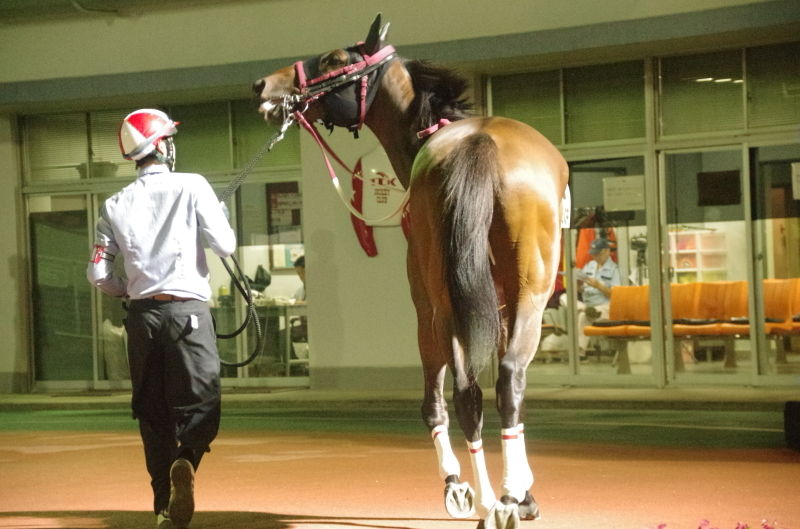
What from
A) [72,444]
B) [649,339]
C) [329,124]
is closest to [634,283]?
[649,339]

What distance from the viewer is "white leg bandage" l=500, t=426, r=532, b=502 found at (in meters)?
4.62

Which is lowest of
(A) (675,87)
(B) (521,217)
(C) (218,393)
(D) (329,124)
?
(C) (218,393)

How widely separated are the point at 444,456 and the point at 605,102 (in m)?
9.93

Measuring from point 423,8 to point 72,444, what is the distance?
7885 mm

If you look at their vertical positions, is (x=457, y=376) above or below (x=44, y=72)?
below

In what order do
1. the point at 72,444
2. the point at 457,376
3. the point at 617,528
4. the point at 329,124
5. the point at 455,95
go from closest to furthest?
the point at 457,376
the point at 617,528
the point at 455,95
the point at 329,124
the point at 72,444

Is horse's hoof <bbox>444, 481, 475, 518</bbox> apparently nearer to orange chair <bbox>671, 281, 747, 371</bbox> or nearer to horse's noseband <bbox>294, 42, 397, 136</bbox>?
horse's noseband <bbox>294, 42, 397, 136</bbox>

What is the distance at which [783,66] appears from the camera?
13.7 metres

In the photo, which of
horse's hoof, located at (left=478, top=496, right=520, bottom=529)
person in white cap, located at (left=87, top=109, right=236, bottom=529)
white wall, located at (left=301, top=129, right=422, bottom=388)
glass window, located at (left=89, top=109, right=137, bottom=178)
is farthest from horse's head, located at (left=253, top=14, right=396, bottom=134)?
glass window, located at (left=89, top=109, right=137, bottom=178)

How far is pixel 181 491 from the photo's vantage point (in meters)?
5.11

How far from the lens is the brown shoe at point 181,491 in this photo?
200 inches

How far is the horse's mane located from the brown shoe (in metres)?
2.17

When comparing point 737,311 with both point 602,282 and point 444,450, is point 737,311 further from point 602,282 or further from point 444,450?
point 444,450

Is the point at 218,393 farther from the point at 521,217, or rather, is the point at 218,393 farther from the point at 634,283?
the point at 634,283
